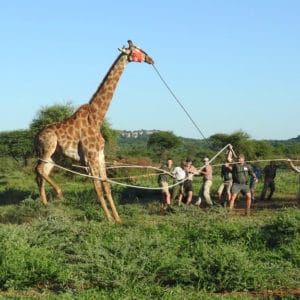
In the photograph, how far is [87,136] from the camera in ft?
47.2

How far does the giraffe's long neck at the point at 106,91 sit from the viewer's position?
14.8 metres

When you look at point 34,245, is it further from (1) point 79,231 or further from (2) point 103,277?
(2) point 103,277

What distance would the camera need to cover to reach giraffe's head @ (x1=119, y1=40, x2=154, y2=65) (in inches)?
574

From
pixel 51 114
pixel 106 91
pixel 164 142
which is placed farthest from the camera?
pixel 164 142

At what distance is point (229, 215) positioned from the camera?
1342cm

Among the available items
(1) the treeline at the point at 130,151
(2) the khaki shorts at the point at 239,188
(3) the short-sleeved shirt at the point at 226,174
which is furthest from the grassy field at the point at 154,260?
(1) the treeline at the point at 130,151

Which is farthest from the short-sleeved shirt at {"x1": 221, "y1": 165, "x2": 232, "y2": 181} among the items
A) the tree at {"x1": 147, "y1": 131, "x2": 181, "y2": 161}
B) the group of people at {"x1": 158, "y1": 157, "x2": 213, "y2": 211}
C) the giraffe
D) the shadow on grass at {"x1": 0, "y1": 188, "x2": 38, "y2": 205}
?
the tree at {"x1": 147, "y1": 131, "x2": 181, "y2": 161}

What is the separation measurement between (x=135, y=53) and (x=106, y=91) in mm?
1144

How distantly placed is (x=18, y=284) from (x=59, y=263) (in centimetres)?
72

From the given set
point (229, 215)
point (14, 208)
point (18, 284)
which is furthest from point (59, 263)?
point (14, 208)

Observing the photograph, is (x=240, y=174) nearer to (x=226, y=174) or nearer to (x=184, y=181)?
(x=184, y=181)

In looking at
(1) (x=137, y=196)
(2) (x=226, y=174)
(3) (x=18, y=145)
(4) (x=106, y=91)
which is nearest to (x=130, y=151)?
(3) (x=18, y=145)

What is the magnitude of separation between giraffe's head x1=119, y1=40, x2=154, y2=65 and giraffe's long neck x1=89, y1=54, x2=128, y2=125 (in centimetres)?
16

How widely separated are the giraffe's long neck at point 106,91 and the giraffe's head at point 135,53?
16cm
